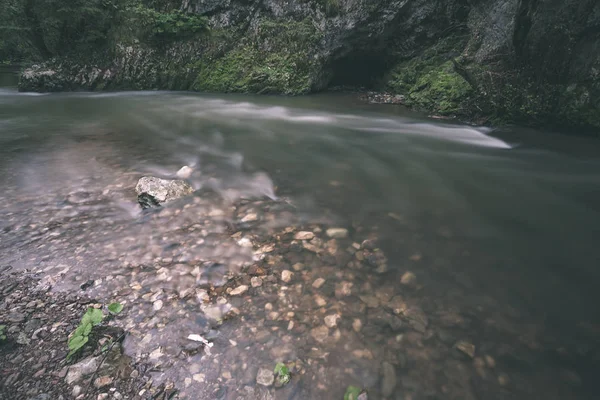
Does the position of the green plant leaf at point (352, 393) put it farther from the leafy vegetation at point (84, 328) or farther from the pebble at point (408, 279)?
the leafy vegetation at point (84, 328)

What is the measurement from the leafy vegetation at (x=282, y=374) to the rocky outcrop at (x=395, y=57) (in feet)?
24.0

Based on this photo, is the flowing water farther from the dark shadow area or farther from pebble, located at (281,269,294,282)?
the dark shadow area

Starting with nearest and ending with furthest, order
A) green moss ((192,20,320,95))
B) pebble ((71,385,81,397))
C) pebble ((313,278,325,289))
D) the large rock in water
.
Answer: pebble ((71,385,81,397)) < pebble ((313,278,325,289)) < the large rock in water < green moss ((192,20,320,95))

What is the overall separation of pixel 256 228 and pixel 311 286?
1.01 meters

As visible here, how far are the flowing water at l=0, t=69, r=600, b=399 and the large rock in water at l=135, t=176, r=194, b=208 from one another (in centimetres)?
13

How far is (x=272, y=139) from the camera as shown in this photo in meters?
6.78

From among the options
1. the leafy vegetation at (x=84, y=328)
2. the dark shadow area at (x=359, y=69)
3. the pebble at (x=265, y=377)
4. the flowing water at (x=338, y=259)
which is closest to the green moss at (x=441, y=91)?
the dark shadow area at (x=359, y=69)

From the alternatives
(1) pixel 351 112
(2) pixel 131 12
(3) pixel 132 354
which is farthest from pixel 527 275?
(2) pixel 131 12

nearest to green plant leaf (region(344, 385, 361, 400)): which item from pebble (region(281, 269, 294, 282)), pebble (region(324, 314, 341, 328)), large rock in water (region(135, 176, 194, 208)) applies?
pebble (region(324, 314, 341, 328))

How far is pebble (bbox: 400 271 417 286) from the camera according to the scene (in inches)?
102

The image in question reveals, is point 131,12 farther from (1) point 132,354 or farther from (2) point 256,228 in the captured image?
(1) point 132,354

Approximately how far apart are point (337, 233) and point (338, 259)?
0.43 metres

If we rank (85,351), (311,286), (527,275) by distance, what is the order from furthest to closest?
(527,275) → (311,286) → (85,351)

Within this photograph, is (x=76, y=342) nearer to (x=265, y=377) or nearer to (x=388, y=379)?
(x=265, y=377)
